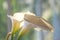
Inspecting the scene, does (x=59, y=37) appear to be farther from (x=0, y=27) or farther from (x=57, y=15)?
(x=0, y=27)

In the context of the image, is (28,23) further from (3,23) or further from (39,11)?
(3,23)

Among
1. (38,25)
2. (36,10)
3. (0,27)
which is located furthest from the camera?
(0,27)

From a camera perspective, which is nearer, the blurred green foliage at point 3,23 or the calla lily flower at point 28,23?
the calla lily flower at point 28,23

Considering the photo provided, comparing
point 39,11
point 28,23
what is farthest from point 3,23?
point 28,23

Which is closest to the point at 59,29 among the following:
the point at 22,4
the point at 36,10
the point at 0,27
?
the point at 36,10

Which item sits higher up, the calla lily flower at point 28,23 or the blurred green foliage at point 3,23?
the calla lily flower at point 28,23

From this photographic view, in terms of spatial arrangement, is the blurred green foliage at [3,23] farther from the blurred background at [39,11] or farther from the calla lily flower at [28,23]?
the calla lily flower at [28,23]

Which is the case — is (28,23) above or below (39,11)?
above

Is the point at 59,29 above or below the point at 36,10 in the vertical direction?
below

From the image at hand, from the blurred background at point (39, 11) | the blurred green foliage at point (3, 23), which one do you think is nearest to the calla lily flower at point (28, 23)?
the blurred background at point (39, 11)
